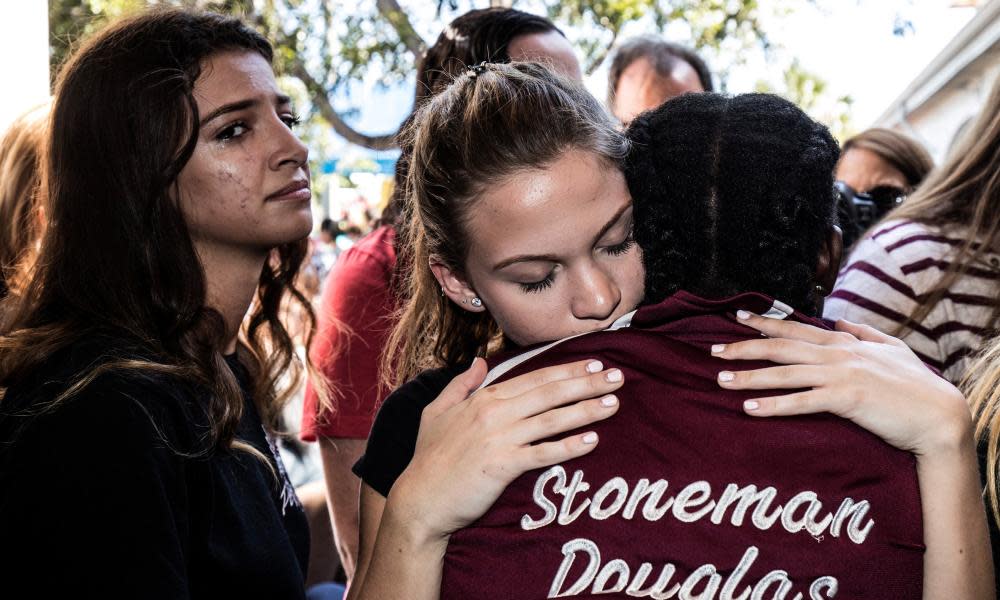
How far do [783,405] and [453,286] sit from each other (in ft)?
2.90

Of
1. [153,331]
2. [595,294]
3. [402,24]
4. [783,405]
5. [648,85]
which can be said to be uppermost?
[402,24]

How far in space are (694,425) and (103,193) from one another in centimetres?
147

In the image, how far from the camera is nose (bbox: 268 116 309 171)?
2395 millimetres

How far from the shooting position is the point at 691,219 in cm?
156

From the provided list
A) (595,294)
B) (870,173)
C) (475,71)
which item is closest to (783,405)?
(595,294)

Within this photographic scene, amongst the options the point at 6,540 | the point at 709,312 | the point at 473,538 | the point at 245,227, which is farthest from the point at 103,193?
the point at 709,312

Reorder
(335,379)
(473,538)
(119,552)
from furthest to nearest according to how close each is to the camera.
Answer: (335,379), (119,552), (473,538)

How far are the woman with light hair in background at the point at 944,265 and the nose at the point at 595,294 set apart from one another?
4.29 ft

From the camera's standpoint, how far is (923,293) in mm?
2740

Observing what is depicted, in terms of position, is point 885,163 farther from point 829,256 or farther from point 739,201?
point 739,201

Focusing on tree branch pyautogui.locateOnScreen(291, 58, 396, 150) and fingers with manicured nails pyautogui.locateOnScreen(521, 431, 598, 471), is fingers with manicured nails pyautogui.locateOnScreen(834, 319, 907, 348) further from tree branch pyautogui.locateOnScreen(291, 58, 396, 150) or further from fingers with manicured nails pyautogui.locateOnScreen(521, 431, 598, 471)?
tree branch pyautogui.locateOnScreen(291, 58, 396, 150)

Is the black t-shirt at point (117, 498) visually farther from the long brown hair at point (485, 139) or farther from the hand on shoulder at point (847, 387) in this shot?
the hand on shoulder at point (847, 387)

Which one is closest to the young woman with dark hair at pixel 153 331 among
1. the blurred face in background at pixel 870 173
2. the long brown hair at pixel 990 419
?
the long brown hair at pixel 990 419

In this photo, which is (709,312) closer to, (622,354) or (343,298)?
(622,354)
